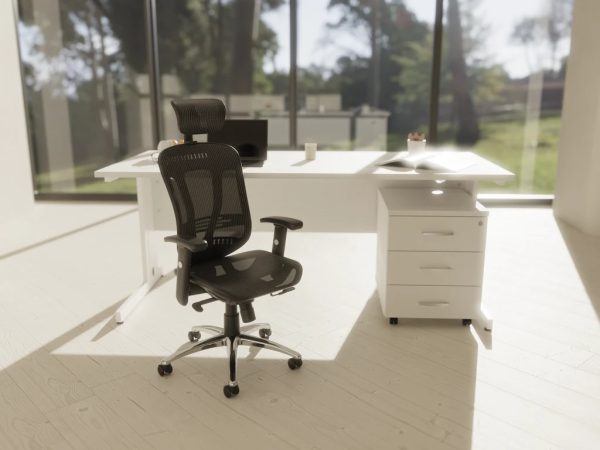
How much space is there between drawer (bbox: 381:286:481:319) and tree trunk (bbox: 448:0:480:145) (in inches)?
132

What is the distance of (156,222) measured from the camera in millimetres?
3625

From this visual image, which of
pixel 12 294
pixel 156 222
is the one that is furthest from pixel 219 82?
pixel 12 294

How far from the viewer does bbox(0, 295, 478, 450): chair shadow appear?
2.21 m

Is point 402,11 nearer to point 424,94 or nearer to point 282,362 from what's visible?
point 424,94

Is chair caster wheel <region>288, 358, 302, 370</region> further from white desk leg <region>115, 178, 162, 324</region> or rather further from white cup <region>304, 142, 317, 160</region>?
white cup <region>304, 142, 317, 160</region>

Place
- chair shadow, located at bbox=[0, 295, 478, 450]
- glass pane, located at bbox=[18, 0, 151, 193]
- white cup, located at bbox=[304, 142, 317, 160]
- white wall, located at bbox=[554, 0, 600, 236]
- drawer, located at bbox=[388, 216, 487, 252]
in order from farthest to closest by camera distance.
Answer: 1. glass pane, located at bbox=[18, 0, 151, 193]
2. white wall, located at bbox=[554, 0, 600, 236]
3. white cup, located at bbox=[304, 142, 317, 160]
4. drawer, located at bbox=[388, 216, 487, 252]
5. chair shadow, located at bbox=[0, 295, 478, 450]

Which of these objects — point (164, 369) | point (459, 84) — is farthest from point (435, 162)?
point (459, 84)

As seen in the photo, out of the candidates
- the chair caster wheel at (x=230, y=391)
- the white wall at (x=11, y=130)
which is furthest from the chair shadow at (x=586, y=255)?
the white wall at (x=11, y=130)

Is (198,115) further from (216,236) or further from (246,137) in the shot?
(246,137)

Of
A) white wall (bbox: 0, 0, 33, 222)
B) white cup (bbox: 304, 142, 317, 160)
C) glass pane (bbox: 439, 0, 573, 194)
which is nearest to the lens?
white cup (bbox: 304, 142, 317, 160)

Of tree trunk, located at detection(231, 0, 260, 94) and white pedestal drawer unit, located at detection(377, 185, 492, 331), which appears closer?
white pedestal drawer unit, located at detection(377, 185, 492, 331)

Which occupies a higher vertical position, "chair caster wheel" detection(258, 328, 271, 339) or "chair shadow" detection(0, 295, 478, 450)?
"chair caster wheel" detection(258, 328, 271, 339)

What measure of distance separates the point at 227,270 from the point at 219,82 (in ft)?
12.6

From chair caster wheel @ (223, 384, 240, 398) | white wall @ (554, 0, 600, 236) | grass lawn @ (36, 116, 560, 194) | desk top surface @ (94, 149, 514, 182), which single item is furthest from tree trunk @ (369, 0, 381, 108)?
chair caster wheel @ (223, 384, 240, 398)
